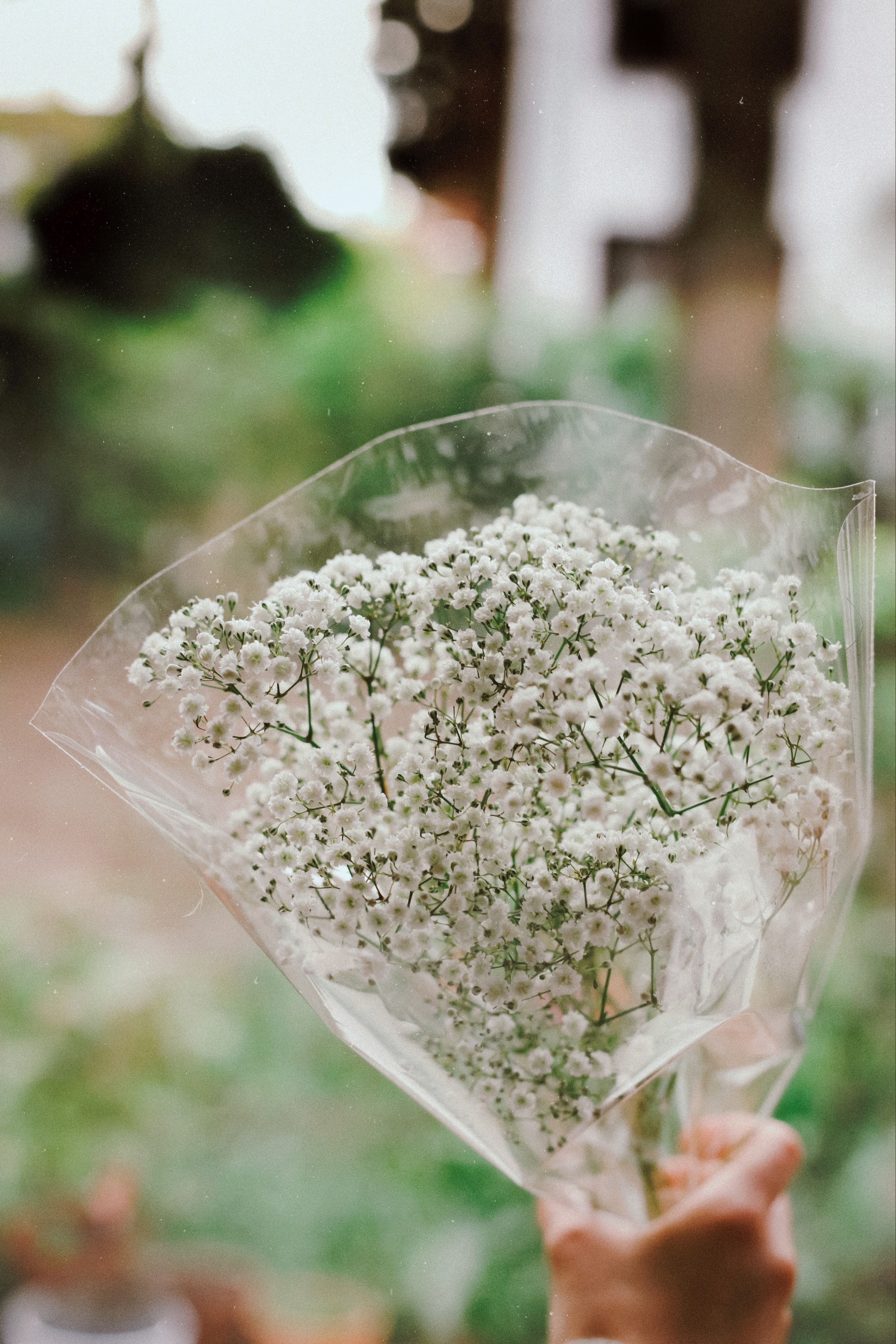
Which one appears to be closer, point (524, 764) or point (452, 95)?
point (524, 764)

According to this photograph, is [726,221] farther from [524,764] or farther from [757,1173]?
[757,1173]

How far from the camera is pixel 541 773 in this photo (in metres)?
0.50

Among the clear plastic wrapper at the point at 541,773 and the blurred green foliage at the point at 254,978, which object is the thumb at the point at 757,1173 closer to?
the clear plastic wrapper at the point at 541,773

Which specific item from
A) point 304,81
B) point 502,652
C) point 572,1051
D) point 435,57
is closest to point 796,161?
point 435,57

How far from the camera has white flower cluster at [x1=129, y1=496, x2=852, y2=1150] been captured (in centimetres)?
49

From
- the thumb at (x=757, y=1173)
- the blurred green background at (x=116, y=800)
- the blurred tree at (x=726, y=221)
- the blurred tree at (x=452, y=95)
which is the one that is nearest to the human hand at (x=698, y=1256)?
the thumb at (x=757, y=1173)

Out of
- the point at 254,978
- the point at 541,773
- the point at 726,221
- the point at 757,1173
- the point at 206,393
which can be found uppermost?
the point at 726,221

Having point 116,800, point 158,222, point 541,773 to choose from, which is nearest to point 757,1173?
point 541,773

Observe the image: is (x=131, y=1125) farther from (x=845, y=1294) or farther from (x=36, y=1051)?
(x=845, y=1294)

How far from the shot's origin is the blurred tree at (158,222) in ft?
3.00

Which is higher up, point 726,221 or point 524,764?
point 726,221

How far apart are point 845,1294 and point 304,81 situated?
1291 millimetres

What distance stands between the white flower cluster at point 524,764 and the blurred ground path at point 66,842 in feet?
1.40

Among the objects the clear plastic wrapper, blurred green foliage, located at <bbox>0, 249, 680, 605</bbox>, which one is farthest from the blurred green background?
the clear plastic wrapper
